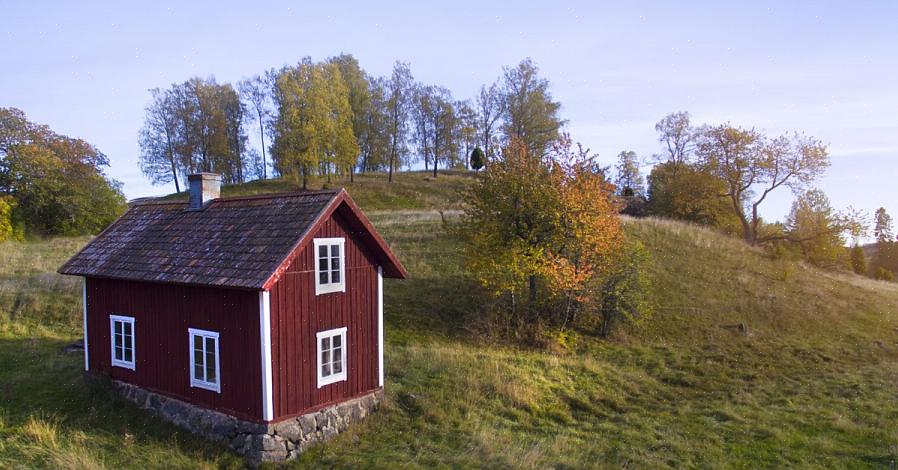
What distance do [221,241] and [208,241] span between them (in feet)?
1.61

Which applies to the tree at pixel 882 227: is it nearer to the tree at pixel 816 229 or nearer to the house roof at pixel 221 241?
the tree at pixel 816 229

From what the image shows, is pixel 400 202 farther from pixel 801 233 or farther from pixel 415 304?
pixel 801 233

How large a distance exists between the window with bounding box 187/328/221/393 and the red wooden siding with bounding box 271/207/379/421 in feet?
5.88

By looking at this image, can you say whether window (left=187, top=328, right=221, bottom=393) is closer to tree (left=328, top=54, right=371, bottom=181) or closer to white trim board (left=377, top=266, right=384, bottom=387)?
white trim board (left=377, top=266, right=384, bottom=387)

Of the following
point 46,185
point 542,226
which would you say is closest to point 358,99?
point 46,185

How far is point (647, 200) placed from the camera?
53.1 m

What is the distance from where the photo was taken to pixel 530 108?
198ft

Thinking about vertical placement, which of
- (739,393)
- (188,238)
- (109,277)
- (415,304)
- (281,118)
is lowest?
(739,393)

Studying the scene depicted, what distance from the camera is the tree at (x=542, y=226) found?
76.4 ft

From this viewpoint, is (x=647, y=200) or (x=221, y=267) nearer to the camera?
(x=221, y=267)

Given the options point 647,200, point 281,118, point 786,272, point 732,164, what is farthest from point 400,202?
point 786,272

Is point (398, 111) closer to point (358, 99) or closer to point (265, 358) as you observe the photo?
point (358, 99)

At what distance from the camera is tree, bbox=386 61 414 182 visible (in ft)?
208

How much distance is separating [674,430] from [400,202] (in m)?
43.6
